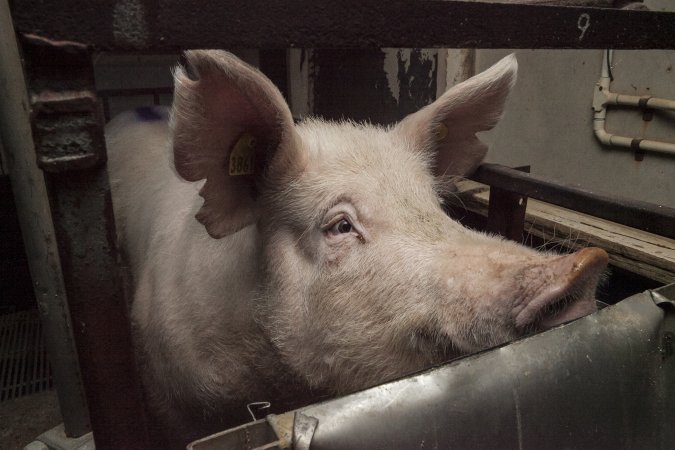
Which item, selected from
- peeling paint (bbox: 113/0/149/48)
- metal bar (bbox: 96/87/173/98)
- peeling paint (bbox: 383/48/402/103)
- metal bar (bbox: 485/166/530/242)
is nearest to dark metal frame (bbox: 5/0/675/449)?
peeling paint (bbox: 113/0/149/48)

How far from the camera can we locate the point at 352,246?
5.38 ft

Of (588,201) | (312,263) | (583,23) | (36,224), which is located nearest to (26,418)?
(36,224)

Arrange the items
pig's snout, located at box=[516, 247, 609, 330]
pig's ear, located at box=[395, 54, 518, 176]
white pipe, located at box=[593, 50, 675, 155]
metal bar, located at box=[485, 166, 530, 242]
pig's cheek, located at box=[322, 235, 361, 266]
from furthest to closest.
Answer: white pipe, located at box=[593, 50, 675, 155] → metal bar, located at box=[485, 166, 530, 242] → pig's ear, located at box=[395, 54, 518, 176] → pig's cheek, located at box=[322, 235, 361, 266] → pig's snout, located at box=[516, 247, 609, 330]

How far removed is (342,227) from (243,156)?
391 mm

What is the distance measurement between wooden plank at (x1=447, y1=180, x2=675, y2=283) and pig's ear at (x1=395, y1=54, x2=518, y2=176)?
203 mm

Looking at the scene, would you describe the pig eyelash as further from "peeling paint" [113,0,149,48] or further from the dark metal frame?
"peeling paint" [113,0,149,48]

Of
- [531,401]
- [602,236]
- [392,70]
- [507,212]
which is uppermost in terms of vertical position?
[392,70]

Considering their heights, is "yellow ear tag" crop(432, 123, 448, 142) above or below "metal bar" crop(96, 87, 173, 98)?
above

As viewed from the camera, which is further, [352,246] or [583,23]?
[352,246]

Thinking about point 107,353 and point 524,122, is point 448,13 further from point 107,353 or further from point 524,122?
point 524,122

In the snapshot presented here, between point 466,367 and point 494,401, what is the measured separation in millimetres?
93

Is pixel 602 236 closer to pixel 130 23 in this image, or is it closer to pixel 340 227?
pixel 340 227

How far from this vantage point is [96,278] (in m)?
0.92

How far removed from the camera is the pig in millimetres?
1304
